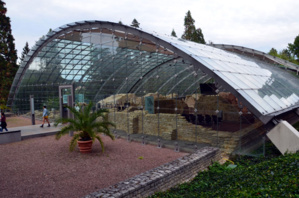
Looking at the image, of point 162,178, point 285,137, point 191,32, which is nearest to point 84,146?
point 162,178

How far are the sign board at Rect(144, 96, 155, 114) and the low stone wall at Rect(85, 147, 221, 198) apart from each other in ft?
15.5

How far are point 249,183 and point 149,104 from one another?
8.20 m

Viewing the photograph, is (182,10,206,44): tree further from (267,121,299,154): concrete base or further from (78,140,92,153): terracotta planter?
(78,140,92,153): terracotta planter

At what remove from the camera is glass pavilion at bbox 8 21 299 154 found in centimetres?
1027

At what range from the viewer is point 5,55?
99.5ft

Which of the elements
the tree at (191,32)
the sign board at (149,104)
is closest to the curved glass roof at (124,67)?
the sign board at (149,104)

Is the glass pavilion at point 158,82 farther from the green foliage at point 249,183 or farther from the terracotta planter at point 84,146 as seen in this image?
the terracotta planter at point 84,146

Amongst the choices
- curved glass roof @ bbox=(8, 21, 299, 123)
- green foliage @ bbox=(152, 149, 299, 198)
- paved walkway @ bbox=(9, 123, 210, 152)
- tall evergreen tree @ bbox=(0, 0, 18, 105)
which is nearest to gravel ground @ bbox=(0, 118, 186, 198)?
paved walkway @ bbox=(9, 123, 210, 152)

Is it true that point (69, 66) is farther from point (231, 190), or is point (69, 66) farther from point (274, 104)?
point (231, 190)

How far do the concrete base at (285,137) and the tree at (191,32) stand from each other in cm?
3326

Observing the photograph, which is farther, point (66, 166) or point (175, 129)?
point (175, 129)

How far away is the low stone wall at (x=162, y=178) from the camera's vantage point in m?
5.62

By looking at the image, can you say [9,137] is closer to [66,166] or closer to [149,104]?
[66,166]

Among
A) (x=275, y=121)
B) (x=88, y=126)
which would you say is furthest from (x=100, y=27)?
(x=275, y=121)
